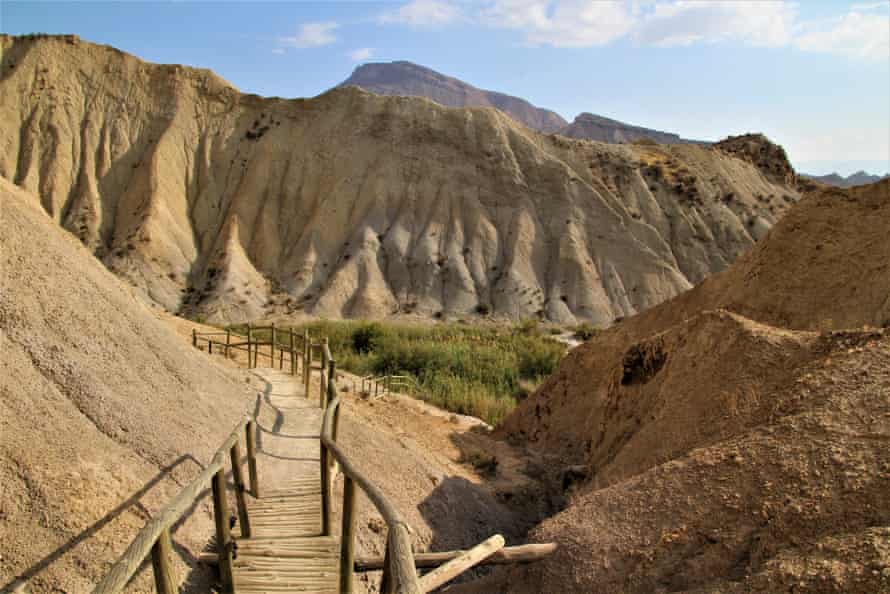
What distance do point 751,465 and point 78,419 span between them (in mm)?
5399

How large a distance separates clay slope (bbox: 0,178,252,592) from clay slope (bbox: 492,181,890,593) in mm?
Answer: 3202

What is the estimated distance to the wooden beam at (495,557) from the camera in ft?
15.8

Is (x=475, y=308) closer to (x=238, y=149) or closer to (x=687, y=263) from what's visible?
(x=687, y=263)

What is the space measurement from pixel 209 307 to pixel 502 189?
1997 centimetres

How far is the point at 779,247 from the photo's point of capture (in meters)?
10.5

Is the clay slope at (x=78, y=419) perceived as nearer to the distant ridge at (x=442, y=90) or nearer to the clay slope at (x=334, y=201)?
the clay slope at (x=334, y=201)

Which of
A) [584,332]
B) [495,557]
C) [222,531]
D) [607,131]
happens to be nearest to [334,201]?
[584,332]

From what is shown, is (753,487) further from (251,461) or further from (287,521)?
(251,461)

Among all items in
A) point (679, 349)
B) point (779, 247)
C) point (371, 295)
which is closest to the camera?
point (679, 349)

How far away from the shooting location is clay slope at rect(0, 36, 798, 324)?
36.2 meters

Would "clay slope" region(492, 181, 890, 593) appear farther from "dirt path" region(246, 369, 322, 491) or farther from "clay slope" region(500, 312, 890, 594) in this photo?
"dirt path" region(246, 369, 322, 491)

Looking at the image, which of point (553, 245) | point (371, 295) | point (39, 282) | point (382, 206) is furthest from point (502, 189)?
point (39, 282)

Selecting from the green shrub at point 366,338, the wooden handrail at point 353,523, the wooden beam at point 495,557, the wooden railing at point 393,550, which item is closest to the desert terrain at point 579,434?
the wooden beam at point 495,557

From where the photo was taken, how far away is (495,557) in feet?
15.8
